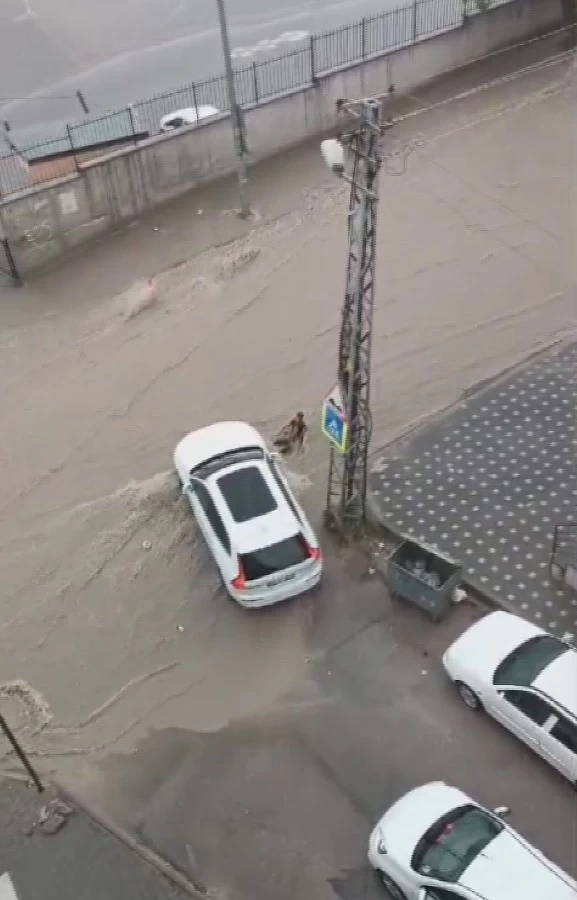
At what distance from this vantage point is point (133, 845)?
30.4 feet

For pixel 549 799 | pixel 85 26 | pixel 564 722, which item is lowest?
pixel 549 799

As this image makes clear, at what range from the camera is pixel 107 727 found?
1038 centimetres

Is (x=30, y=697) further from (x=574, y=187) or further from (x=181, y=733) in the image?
(x=574, y=187)

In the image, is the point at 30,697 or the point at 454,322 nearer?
the point at 30,697

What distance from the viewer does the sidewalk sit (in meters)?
8.91

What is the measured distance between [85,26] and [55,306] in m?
16.0

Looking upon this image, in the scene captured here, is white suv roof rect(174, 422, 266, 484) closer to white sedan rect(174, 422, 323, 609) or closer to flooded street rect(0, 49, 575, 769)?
white sedan rect(174, 422, 323, 609)

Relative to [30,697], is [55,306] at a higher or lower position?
higher

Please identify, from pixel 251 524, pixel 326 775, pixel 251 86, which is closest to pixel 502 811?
pixel 326 775

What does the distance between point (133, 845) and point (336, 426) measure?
5.35 metres

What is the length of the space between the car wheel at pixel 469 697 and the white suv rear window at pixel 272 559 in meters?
2.45

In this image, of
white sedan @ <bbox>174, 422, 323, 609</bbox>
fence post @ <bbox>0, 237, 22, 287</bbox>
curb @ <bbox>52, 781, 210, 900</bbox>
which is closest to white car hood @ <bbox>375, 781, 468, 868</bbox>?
curb @ <bbox>52, 781, 210, 900</bbox>

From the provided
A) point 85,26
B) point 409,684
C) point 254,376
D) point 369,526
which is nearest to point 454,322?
point 254,376

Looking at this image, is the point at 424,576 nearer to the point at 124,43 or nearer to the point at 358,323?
the point at 358,323
